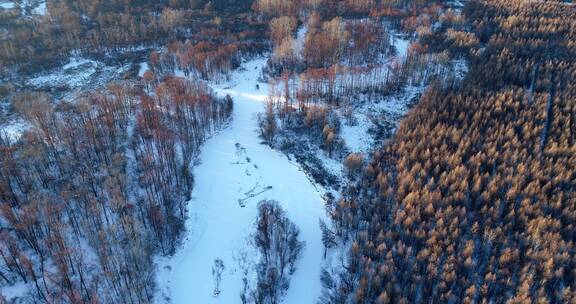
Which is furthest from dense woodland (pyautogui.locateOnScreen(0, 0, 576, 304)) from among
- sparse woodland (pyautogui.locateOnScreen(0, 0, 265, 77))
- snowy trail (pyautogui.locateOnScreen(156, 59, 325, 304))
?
snowy trail (pyautogui.locateOnScreen(156, 59, 325, 304))

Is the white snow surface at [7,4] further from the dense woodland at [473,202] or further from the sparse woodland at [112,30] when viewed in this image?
the dense woodland at [473,202]

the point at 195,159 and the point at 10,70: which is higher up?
the point at 10,70

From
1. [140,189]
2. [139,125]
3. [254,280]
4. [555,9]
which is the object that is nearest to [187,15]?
[139,125]

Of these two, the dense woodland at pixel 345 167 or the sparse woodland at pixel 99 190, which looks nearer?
the sparse woodland at pixel 99 190

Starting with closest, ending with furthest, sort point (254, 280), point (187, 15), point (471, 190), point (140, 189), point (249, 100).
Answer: point (254, 280)
point (471, 190)
point (140, 189)
point (249, 100)
point (187, 15)

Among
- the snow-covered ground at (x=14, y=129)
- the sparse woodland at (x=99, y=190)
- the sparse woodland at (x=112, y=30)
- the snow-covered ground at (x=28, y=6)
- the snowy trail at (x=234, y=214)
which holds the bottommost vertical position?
the snowy trail at (x=234, y=214)

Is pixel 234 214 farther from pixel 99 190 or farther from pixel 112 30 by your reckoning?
pixel 112 30

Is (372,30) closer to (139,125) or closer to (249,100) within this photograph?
(249,100)

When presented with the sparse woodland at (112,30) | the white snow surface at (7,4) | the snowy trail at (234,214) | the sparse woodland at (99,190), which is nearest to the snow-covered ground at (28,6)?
the white snow surface at (7,4)
